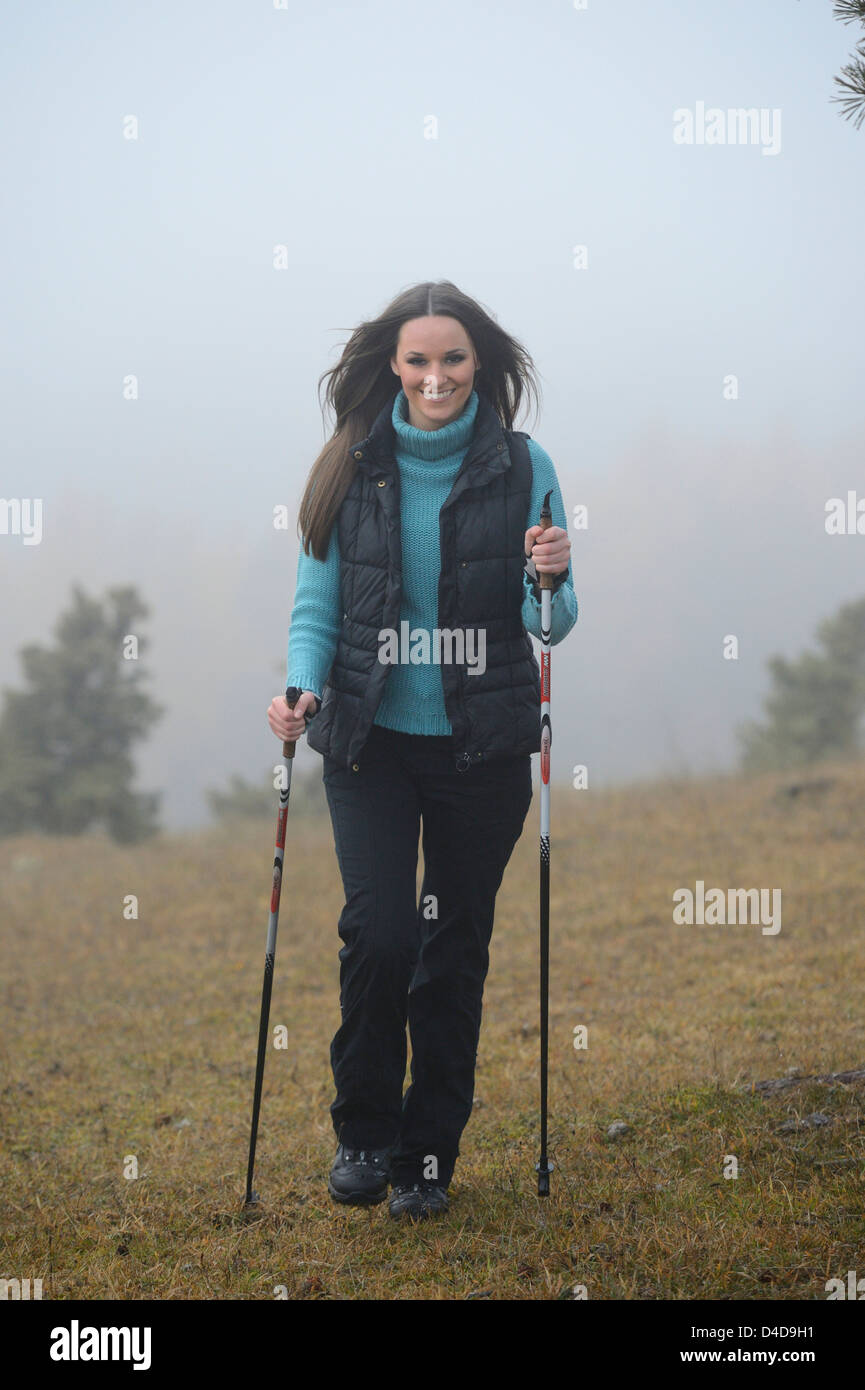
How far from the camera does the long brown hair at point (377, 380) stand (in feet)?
15.6

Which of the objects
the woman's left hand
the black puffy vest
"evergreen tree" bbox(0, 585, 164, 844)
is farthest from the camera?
"evergreen tree" bbox(0, 585, 164, 844)

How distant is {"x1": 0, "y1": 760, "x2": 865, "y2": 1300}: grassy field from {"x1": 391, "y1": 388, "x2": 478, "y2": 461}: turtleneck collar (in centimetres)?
287

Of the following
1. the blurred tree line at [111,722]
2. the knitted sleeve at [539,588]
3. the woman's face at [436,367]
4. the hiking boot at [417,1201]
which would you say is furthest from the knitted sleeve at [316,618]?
the blurred tree line at [111,722]

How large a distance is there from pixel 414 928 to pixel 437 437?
183cm

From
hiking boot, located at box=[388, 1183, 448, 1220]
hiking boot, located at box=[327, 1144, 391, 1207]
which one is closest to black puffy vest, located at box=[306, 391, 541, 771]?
hiking boot, located at box=[327, 1144, 391, 1207]

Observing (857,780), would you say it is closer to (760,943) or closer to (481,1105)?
(760,943)

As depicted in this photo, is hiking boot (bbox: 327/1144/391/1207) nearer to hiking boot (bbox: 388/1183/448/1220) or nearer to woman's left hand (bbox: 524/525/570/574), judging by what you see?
hiking boot (bbox: 388/1183/448/1220)

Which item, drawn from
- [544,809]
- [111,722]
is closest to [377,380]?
[544,809]

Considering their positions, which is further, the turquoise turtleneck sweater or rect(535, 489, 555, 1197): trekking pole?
the turquoise turtleneck sweater

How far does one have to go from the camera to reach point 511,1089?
669cm

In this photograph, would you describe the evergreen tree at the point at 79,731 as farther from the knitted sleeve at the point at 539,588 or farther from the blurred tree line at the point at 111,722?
the knitted sleeve at the point at 539,588

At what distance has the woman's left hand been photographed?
4453 millimetres

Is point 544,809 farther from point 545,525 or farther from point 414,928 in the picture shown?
point 545,525
